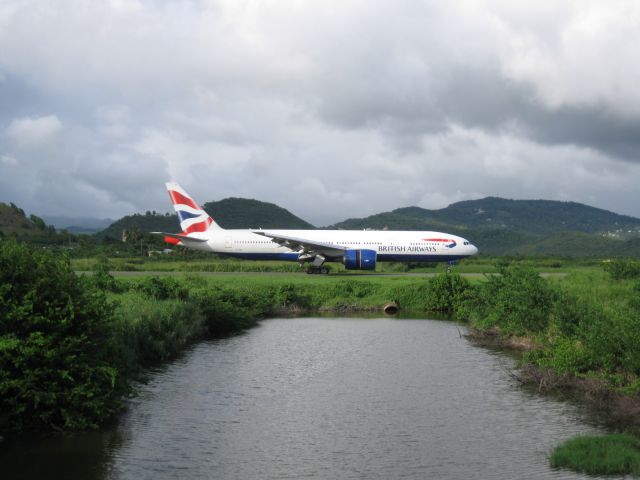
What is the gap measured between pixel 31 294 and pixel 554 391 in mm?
13855

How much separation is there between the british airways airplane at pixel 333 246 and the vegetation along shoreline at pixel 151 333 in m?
14.9

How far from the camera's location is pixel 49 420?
1495 cm

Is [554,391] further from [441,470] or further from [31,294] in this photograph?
[31,294]

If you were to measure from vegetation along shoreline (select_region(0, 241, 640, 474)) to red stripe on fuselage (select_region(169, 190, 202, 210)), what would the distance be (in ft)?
71.3

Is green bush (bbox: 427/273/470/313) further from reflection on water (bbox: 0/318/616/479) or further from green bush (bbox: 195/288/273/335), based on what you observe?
reflection on water (bbox: 0/318/616/479)

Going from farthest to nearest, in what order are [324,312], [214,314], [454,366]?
[324,312]
[214,314]
[454,366]

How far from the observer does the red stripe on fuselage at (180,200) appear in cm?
5462

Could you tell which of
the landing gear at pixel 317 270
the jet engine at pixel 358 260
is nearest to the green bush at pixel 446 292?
the jet engine at pixel 358 260

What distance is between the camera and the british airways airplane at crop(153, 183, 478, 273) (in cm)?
4834

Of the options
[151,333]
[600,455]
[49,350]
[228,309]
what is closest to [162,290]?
[228,309]

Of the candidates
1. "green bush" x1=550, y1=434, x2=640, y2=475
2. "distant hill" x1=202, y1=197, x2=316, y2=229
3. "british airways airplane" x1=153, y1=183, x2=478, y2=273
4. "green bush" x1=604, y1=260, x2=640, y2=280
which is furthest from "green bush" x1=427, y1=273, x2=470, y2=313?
"distant hill" x1=202, y1=197, x2=316, y2=229

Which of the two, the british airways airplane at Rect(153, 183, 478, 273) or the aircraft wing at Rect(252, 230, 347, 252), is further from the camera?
the british airways airplane at Rect(153, 183, 478, 273)

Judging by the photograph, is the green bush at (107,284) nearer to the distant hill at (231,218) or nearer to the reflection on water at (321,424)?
the reflection on water at (321,424)

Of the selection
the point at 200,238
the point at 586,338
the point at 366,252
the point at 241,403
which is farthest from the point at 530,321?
the point at 200,238
